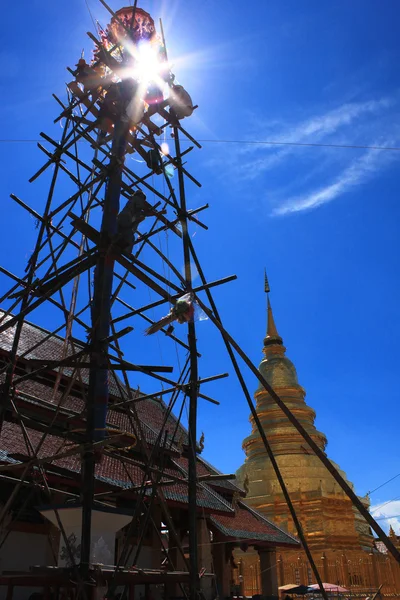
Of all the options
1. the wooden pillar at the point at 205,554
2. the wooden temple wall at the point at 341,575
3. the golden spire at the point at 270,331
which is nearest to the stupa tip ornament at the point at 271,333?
the golden spire at the point at 270,331

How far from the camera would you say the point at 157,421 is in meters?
17.5

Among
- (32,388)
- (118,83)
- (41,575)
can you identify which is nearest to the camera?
(41,575)

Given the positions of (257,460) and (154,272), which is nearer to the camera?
(154,272)

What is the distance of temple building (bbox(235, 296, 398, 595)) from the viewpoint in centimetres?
1975

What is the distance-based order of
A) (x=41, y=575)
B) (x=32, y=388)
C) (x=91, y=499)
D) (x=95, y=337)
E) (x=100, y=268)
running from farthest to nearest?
(x=32, y=388)
(x=100, y=268)
(x=95, y=337)
(x=91, y=499)
(x=41, y=575)

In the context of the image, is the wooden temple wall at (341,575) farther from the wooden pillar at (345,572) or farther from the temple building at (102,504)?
the temple building at (102,504)

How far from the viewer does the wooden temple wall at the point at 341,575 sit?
1925 centimetres

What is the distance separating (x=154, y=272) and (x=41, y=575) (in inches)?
181

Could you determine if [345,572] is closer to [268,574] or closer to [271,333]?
[268,574]

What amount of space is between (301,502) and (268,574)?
8.87 m

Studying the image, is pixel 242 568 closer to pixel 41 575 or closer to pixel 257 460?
pixel 257 460

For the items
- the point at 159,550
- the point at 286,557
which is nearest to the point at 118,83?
the point at 159,550

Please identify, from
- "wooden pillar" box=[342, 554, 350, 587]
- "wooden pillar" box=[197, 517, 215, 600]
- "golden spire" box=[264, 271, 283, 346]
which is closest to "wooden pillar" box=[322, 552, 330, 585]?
"wooden pillar" box=[342, 554, 350, 587]

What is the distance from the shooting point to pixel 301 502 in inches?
1015
